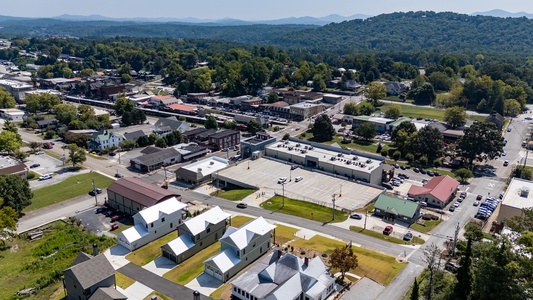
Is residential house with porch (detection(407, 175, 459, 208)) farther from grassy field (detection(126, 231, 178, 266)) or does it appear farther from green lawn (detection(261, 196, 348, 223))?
grassy field (detection(126, 231, 178, 266))

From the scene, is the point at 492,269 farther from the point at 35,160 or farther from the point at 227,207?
the point at 35,160

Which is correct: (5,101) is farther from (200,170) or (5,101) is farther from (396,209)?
(396,209)

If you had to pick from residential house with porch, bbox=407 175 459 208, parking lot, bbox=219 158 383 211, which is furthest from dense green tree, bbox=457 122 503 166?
parking lot, bbox=219 158 383 211

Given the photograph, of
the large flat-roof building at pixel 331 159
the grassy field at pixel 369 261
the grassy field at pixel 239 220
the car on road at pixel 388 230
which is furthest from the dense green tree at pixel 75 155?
the car on road at pixel 388 230

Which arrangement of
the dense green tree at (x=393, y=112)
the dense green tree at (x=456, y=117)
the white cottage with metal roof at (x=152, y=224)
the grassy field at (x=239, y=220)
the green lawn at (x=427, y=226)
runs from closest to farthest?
the white cottage with metal roof at (x=152, y=224) < the green lawn at (x=427, y=226) < the grassy field at (x=239, y=220) < the dense green tree at (x=456, y=117) < the dense green tree at (x=393, y=112)

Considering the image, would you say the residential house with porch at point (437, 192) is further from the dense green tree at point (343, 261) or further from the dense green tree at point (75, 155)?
the dense green tree at point (75, 155)

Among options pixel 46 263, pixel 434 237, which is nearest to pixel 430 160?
pixel 434 237

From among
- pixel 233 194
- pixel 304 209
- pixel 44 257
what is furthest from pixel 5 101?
pixel 304 209
